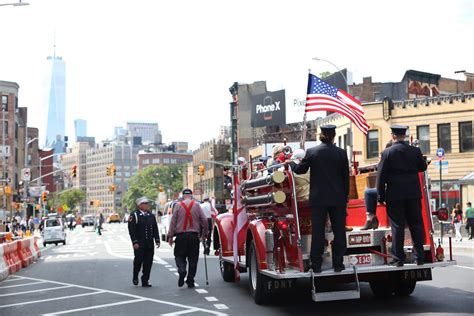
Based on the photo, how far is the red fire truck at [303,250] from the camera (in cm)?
977

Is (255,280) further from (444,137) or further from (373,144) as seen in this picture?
(373,144)

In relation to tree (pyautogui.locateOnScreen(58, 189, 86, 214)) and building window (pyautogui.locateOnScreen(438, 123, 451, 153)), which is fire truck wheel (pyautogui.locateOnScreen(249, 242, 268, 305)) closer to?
building window (pyautogui.locateOnScreen(438, 123, 451, 153))

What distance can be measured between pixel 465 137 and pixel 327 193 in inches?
1607

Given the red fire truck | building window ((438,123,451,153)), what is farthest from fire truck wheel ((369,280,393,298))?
building window ((438,123,451,153))

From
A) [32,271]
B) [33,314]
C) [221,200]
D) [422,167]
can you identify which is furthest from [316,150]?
[221,200]

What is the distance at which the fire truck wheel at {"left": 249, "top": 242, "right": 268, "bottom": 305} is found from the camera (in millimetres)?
11008

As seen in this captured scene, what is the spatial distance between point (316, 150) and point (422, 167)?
4.96ft

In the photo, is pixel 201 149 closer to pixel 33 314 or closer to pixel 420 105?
pixel 420 105

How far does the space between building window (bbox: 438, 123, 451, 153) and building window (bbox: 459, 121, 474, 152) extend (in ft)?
2.57

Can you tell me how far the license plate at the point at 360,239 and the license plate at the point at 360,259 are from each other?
194 millimetres

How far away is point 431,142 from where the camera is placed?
49.5 meters

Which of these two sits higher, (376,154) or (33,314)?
(376,154)

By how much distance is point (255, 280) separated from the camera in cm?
1131

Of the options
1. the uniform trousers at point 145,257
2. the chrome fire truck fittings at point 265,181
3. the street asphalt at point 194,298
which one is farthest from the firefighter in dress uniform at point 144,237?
the chrome fire truck fittings at point 265,181
